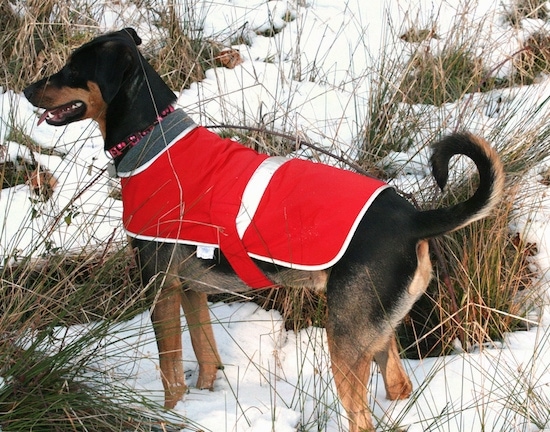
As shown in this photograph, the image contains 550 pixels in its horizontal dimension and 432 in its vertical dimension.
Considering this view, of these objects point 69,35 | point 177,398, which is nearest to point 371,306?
point 177,398

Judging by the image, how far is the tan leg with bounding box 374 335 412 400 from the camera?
3.39 meters

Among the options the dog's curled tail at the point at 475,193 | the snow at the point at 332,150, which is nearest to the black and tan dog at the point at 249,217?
the dog's curled tail at the point at 475,193

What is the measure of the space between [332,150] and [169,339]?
1.65 m

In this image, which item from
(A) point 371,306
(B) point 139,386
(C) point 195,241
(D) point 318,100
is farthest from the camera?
(D) point 318,100

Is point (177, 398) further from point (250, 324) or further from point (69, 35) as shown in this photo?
point (69, 35)

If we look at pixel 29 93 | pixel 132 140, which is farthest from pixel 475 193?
pixel 29 93

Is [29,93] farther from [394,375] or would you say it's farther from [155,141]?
[394,375]

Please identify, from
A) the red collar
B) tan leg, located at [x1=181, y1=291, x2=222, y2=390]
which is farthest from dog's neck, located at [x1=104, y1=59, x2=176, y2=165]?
tan leg, located at [x1=181, y1=291, x2=222, y2=390]

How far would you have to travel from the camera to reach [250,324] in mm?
4055

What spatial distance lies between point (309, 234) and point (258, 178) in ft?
1.09

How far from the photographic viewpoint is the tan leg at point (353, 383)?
3004 mm

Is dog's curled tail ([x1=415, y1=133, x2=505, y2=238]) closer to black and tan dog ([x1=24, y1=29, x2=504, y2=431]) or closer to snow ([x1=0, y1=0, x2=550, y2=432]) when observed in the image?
black and tan dog ([x1=24, y1=29, x2=504, y2=431])

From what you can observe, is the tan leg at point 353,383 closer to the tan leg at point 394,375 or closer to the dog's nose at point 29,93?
the tan leg at point 394,375

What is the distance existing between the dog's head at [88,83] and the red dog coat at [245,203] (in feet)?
1.13
